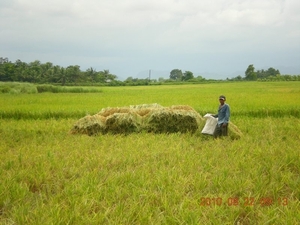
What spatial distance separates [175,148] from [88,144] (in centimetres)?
172

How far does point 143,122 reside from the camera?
263 inches

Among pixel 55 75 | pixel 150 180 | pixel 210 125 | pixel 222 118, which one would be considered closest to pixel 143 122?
pixel 210 125

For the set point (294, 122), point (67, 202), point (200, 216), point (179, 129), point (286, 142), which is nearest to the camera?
point (200, 216)

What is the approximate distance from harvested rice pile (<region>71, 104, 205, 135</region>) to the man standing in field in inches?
22.7

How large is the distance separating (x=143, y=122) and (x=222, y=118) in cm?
200

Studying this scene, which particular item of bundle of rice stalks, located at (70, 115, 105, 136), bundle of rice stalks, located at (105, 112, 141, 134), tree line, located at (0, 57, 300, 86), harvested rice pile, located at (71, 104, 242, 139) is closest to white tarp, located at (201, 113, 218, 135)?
harvested rice pile, located at (71, 104, 242, 139)

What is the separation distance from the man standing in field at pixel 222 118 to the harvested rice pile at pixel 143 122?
1.89ft

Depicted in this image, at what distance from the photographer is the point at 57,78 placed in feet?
118

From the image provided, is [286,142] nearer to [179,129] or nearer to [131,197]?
[179,129]

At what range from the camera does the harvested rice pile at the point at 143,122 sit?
6.40 metres

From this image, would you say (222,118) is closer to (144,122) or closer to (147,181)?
(144,122)

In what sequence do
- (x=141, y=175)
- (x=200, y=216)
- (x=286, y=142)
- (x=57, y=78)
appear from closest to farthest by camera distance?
(x=200, y=216), (x=141, y=175), (x=286, y=142), (x=57, y=78)

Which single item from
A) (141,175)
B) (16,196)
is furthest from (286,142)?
(16,196)
